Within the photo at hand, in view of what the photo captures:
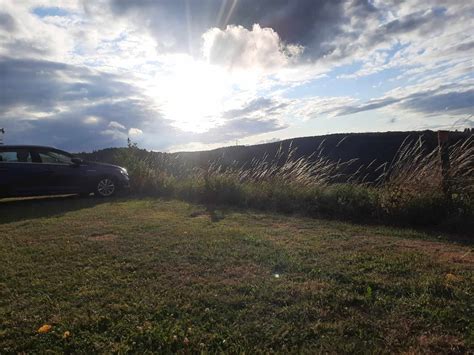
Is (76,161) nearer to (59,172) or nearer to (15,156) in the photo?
(59,172)

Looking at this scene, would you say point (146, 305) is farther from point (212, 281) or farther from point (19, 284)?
point (19, 284)

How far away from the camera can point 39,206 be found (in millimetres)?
9844

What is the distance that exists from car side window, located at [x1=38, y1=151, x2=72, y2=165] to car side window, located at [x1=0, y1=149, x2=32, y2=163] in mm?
319

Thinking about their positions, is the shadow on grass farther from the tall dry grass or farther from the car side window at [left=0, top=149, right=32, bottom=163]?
the tall dry grass

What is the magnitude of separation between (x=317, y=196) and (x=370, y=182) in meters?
1.35

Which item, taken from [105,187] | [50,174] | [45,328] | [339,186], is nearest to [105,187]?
[105,187]

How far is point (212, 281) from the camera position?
13.2 feet

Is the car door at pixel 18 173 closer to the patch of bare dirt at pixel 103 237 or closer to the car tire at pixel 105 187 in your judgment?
the car tire at pixel 105 187

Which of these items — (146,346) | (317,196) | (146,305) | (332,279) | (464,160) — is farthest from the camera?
(317,196)

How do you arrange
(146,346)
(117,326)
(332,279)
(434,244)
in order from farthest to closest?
(434,244), (332,279), (117,326), (146,346)

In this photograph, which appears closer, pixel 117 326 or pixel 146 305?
pixel 117 326

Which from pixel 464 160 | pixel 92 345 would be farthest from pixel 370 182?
pixel 92 345

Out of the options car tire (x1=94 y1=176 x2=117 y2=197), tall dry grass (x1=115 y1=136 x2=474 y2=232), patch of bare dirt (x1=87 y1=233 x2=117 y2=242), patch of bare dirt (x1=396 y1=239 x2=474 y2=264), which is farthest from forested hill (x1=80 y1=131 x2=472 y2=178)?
patch of bare dirt (x1=396 y1=239 x2=474 y2=264)

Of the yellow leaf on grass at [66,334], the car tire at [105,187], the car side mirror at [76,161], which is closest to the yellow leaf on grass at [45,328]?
the yellow leaf on grass at [66,334]
